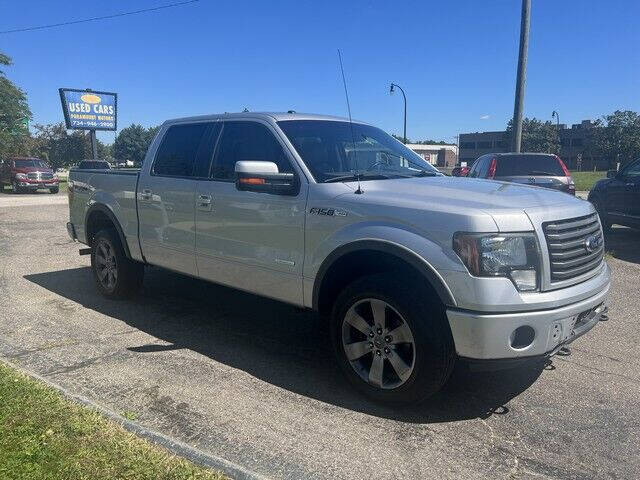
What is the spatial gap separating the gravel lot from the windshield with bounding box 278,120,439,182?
5.17 ft

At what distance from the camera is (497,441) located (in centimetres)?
320

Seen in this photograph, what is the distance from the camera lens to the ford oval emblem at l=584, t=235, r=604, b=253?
3578 millimetres

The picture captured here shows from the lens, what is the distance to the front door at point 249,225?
4.08m

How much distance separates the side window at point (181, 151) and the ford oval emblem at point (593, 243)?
127 inches

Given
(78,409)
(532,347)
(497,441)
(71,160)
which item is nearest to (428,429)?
(497,441)

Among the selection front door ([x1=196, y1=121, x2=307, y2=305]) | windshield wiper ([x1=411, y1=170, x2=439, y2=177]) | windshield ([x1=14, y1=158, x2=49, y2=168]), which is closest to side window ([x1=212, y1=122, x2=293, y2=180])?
front door ([x1=196, y1=121, x2=307, y2=305])

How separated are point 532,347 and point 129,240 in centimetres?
422

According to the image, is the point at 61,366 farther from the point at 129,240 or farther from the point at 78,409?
the point at 129,240

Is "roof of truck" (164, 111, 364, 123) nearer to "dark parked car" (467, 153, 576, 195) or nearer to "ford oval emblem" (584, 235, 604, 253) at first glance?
"ford oval emblem" (584, 235, 604, 253)

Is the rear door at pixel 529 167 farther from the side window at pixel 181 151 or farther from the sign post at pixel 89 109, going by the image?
the sign post at pixel 89 109

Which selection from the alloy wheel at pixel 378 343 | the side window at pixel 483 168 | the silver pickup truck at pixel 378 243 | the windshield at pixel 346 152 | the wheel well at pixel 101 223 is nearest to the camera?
the silver pickup truck at pixel 378 243

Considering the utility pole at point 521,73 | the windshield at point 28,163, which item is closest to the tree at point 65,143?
the windshield at point 28,163

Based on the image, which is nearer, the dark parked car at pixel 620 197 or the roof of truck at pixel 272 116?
the roof of truck at pixel 272 116

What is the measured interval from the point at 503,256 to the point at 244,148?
2462mm
